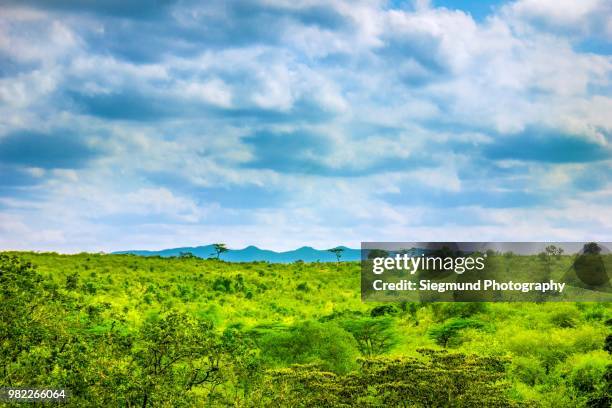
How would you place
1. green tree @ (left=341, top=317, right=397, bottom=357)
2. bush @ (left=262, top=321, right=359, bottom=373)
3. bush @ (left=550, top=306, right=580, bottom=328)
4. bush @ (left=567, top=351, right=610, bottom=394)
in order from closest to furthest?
bush @ (left=567, top=351, right=610, bottom=394), bush @ (left=262, top=321, right=359, bottom=373), green tree @ (left=341, top=317, right=397, bottom=357), bush @ (left=550, top=306, right=580, bottom=328)

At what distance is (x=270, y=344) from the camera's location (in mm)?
31578

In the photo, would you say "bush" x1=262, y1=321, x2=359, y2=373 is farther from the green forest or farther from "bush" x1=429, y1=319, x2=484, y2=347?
"bush" x1=429, y1=319, x2=484, y2=347

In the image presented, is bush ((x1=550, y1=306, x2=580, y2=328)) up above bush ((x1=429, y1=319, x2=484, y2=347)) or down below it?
above

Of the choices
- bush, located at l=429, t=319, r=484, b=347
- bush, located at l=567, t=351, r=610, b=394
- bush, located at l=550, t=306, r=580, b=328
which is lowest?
bush, located at l=567, t=351, r=610, b=394

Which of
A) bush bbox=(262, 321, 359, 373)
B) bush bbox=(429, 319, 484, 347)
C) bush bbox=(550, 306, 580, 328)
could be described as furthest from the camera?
bush bbox=(550, 306, 580, 328)

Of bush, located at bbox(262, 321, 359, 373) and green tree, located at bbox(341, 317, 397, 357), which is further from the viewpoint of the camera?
green tree, located at bbox(341, 317, 397, 357)

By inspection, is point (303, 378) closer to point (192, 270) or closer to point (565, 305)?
point (565, 305)

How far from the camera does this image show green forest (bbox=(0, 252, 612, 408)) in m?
17.1

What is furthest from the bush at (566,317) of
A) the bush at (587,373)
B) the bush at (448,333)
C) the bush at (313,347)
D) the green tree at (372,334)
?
the bush at (313,347)

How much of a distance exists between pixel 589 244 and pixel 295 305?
32.6 meters

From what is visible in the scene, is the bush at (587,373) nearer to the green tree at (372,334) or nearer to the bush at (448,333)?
the bush at (448,333)

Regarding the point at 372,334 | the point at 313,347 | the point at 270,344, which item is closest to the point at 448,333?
the point at 372,334

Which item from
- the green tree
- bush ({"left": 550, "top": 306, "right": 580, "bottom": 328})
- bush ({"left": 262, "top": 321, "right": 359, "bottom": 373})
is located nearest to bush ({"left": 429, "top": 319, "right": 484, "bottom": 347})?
the green tree

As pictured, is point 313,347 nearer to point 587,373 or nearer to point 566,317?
point 587,373
